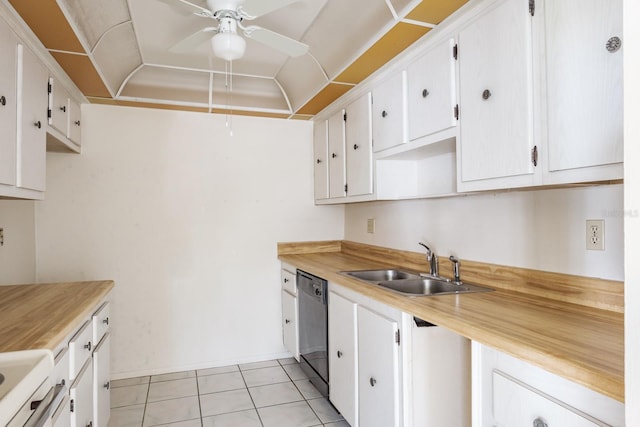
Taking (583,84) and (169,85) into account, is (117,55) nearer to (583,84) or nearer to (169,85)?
(169,85)

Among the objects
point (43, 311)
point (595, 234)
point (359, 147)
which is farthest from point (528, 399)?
point (359, 147)

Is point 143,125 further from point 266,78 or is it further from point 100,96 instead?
point 266,78

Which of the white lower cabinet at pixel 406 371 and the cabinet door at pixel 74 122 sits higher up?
the cabinet door at pixel 74 122

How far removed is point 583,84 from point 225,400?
2792 millimetres

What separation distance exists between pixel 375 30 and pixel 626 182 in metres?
1.74

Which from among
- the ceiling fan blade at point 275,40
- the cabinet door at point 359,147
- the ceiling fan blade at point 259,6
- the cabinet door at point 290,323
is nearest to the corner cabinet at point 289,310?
the cabinet door at point 290,323

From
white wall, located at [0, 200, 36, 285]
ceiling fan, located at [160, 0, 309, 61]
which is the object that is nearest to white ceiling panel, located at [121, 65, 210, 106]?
white wall, located at [0, 200, 36, 285]

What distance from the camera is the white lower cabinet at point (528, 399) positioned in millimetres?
950

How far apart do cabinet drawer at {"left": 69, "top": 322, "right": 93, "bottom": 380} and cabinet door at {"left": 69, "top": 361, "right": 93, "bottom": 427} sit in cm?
4

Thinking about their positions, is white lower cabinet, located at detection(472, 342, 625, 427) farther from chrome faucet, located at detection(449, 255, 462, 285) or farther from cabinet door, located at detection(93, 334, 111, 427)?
cabinet door, located at detection(93, 334, 111, 427)

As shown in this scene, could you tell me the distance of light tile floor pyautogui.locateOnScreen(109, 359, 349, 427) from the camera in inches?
98.2

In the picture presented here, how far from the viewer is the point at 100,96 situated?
2.99 m

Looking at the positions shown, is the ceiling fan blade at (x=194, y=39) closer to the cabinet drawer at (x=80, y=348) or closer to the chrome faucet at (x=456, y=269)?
the cabinet drawer at (x=80, y=348)

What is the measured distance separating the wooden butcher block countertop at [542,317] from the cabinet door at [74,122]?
216 centimetres
